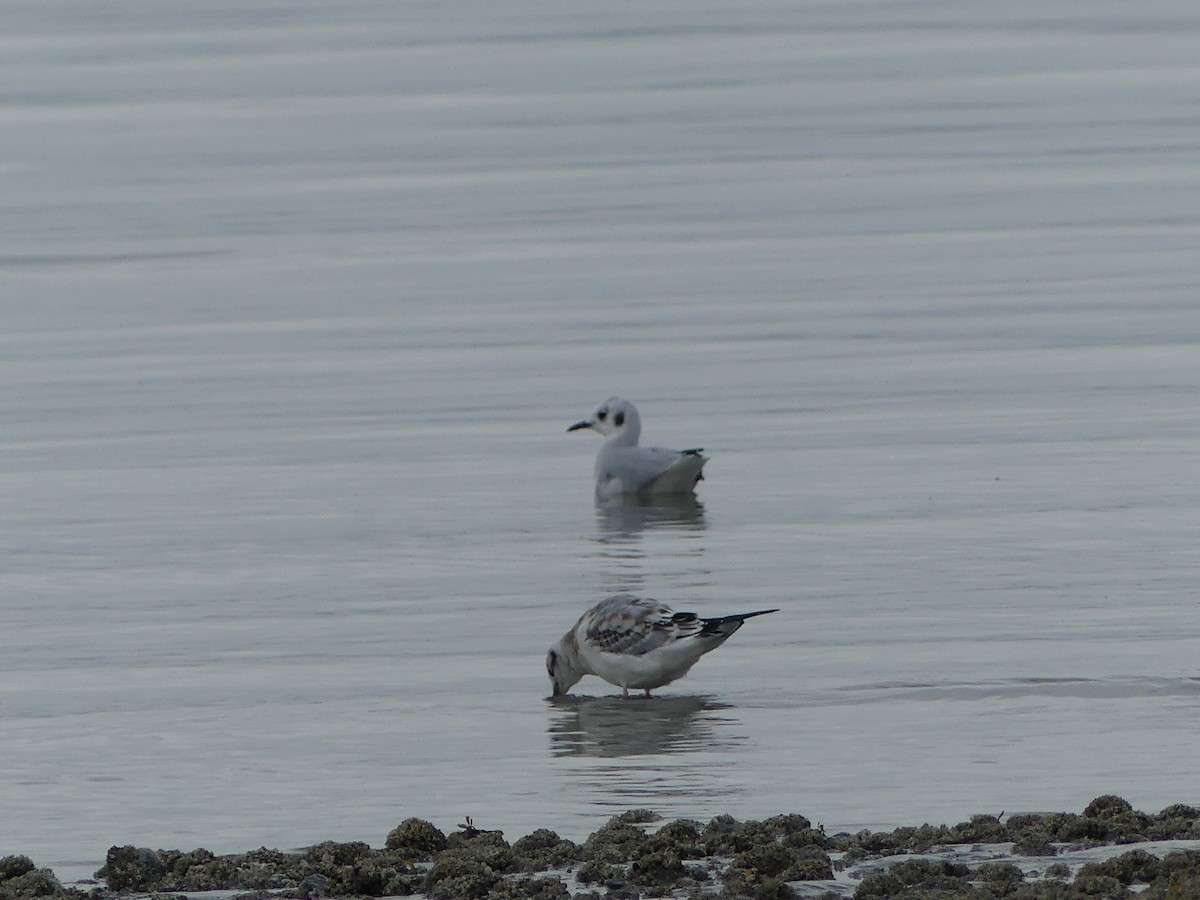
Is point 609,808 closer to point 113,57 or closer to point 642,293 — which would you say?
point 642,293

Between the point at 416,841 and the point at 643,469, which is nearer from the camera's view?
the point at 416,841

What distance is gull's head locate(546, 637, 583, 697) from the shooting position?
11727 millimetres

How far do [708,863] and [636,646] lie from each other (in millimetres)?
3543

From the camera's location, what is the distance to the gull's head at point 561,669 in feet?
38.5

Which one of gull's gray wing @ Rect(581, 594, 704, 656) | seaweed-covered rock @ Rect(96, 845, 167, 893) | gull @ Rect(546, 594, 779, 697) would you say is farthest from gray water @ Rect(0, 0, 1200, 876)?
seaweed-covered rock @ Rect(96, 845, 167, 893)

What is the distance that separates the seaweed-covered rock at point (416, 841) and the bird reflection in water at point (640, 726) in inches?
81.6

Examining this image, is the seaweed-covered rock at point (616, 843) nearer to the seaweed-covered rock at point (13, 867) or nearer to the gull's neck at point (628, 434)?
the seaweed-covered rock at point (13, 867)

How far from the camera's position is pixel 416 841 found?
8484 millimetres

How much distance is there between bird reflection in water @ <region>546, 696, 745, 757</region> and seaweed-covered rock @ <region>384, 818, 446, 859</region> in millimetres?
Answer: 2072

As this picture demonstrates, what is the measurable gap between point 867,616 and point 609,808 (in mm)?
3624

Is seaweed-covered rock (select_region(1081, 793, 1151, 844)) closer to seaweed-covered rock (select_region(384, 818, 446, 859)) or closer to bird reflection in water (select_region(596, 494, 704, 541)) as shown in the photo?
seaweed-covered rock (select_region(384, 818, 446, 859))

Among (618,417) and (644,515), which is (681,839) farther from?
(618,417)

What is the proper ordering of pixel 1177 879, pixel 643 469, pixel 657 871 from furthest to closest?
1. pixel 643 469
2. pixel 657 871
3. pixel 1177 879

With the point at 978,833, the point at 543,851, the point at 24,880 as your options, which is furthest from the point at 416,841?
the point at 978,833
